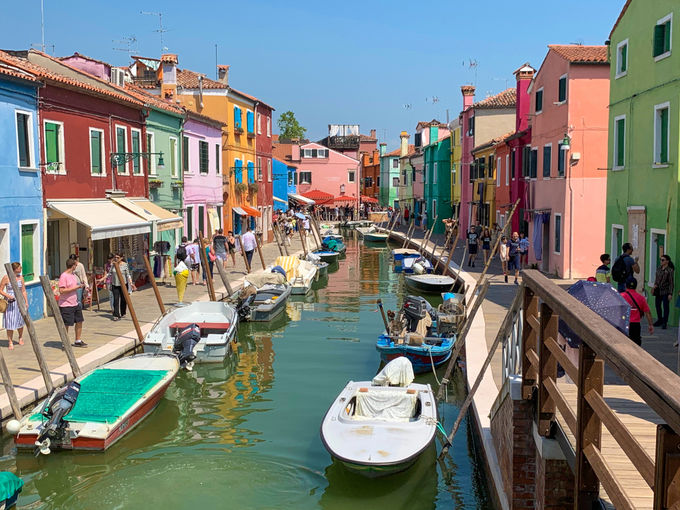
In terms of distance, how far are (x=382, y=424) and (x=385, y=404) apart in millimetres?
1404

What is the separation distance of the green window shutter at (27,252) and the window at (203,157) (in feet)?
47.7

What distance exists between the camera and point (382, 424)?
10234 mm

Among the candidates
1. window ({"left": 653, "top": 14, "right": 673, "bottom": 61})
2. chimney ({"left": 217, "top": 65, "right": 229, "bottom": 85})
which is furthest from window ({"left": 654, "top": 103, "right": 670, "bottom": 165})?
chimney ({"left": 217, "top": 65, "right": 229, "bottom": 85})

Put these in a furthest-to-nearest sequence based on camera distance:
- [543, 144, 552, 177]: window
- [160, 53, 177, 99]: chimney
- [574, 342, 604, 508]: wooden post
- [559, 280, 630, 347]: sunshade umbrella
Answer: [160, 53, 177, 99]: chimney, [543, 144, 552, 177]: window, [559, 280, 630, 347]: sunshade umbrella, [574, 342, 604, 508]: wooden post

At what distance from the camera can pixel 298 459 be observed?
10992 mm

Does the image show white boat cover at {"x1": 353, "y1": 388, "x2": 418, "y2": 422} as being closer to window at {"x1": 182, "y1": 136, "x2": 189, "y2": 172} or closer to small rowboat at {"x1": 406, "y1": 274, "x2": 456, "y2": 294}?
small rowboat at {"x1": 406, "y1": 274, "x2": 456, "y2": 294}

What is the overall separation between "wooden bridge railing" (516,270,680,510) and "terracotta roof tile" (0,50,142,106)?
15113mm

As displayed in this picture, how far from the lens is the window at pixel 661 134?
53.3 feet

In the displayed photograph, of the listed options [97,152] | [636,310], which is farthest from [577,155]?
[97,152]

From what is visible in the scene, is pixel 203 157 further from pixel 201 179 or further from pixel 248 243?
pixel 248 243

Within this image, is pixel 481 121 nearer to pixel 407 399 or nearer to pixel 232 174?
pixel 232 174

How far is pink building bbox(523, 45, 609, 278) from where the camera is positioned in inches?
937

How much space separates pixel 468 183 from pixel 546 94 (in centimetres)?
2074

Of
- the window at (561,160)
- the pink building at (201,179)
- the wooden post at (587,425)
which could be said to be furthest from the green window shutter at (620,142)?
the pink building at (201,179)
